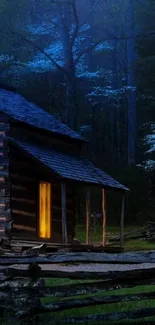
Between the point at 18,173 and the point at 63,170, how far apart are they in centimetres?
157

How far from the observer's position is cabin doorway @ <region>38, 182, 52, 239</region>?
21.2m

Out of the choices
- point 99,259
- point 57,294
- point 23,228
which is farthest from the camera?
point 23,228

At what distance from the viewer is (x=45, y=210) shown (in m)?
21.5

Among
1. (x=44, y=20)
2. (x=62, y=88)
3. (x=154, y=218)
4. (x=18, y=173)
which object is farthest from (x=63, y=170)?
(x=62, y=88)

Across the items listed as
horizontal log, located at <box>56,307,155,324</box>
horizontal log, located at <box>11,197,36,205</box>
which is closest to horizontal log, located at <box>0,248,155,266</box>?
horizontal log, located at <box>56,307,155,324</box>

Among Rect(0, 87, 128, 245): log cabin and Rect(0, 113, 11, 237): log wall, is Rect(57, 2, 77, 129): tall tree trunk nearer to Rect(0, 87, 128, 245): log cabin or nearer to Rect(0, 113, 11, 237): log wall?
Rect(0, 87, 128, 245): log cabin

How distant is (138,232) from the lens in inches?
1032

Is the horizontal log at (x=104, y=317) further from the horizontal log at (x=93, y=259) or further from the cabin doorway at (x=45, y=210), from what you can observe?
the cabin doorway at (x=45, y=210)

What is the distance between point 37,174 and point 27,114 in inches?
98.2

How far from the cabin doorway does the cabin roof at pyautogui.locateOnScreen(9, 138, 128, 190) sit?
1150mm

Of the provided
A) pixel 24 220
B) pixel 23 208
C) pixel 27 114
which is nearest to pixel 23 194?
pixel 23 208

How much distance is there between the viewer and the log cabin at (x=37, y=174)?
62.8 ft

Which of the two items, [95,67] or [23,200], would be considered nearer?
[23,200]

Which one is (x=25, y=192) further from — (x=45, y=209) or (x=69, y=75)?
(x=69, y=75)
